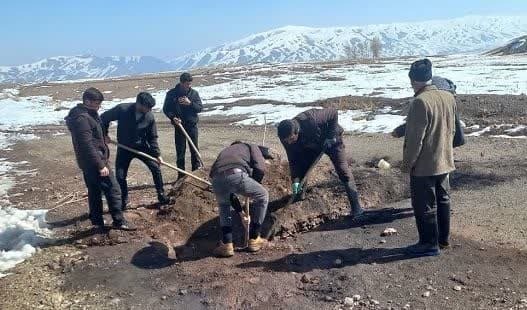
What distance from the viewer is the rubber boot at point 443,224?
4859mm

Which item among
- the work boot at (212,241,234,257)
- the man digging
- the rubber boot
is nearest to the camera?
the rubber boot

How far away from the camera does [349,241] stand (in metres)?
5.48

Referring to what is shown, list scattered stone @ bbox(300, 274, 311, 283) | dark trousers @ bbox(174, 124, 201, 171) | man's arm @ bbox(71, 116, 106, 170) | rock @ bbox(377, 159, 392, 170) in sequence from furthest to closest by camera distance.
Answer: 1. dark trousers @ bbox(174, 124, 201, 171)
2. rock @ bbox(377, 159, 392, 170)
3. man's arm @ bbox(71, 116, 106, 170)
4. scattered stone @ bbox(300, 274, 311, 283)

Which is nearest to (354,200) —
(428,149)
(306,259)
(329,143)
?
(329,143)

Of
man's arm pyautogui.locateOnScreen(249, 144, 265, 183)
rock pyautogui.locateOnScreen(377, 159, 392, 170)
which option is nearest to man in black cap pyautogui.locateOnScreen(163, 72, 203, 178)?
man's arm pyautogui.locateOnScreen(249, 144, 265, 183)

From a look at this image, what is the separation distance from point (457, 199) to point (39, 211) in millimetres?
5577

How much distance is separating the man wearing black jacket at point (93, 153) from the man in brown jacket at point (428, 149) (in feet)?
10.9

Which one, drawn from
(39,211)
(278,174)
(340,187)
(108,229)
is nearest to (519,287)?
(340,187)

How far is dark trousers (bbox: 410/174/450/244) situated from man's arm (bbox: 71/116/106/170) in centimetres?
338

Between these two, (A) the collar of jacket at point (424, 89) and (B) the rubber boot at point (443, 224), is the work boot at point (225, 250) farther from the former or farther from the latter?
(A) the collar of jacket at point (424, 89)

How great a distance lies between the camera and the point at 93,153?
5.70 m

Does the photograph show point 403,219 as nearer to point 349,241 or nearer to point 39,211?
point 349,241

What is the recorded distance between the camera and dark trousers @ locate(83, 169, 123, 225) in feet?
19.5

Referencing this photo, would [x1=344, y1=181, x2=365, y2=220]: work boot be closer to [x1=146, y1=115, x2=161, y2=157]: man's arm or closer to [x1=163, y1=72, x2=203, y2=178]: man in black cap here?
[x1=146, y1=115, x2=161, y2=157]: man's arm
